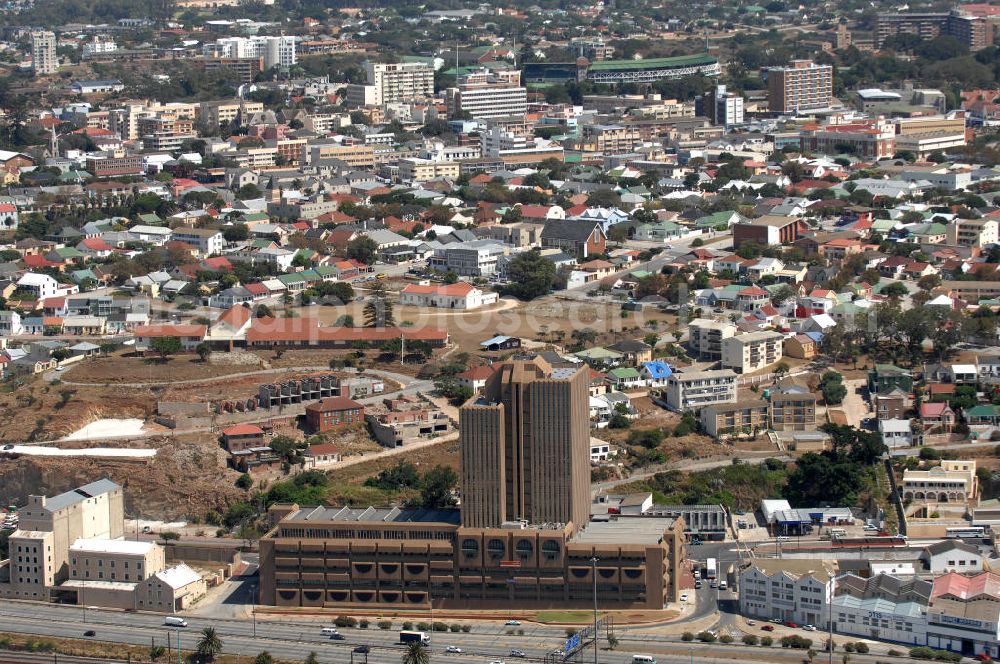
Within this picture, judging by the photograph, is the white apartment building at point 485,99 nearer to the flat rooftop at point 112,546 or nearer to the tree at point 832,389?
the tree at point 832,389

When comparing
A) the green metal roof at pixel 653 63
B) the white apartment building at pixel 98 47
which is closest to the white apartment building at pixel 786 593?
the green metal roof at pixel 653 63

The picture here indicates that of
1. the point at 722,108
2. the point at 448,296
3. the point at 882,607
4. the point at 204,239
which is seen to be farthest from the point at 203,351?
the point at 722,108

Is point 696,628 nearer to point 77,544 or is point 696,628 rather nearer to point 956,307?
point 77,544

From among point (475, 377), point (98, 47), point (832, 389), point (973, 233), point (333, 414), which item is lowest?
point (333, 414)

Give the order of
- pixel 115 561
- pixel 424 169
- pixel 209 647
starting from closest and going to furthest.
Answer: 1. pixel 209 647
2. pixel 115 561
3. pixel 424 169

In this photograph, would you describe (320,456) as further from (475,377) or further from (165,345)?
(165,345)

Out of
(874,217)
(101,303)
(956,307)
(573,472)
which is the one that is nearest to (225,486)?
(573,472)

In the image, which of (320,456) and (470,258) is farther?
(470,258)
